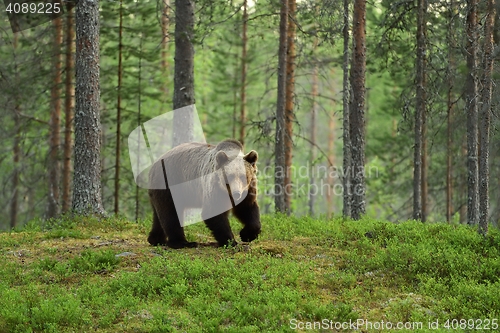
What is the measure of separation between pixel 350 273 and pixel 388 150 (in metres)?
Answer: 20.5

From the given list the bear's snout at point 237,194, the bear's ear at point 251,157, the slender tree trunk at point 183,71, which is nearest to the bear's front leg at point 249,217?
the bear's snout at point 237,194

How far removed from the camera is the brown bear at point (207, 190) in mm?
9625

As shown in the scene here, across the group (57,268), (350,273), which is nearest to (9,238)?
(57,268)

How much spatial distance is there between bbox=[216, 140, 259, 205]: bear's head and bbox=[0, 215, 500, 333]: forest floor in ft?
3.58

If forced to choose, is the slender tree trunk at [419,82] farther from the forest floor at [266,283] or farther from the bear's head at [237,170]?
the bear's head at [237,170]

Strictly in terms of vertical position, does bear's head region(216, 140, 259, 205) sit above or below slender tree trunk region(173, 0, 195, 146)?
below

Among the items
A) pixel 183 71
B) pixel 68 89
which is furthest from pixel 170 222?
pixel 68 89

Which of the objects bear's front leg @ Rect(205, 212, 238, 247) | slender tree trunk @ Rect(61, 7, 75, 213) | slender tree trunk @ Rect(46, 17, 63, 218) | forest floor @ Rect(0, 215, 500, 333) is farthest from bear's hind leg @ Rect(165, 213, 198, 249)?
slender tree trunk @ Rect(46, 17, 63, 218)

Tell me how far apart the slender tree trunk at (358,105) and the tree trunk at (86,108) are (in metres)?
6.48

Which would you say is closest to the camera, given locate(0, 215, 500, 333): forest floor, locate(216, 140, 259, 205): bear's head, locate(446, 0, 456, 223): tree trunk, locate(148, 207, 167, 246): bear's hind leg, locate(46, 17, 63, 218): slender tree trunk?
locate(0, 215, 500, 333): forest floor

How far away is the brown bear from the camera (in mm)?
9625

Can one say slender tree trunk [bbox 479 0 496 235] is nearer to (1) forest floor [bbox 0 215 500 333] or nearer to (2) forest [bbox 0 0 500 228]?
(2) forest [bbox 0 0 500 228]

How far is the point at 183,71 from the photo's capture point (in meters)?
15.0

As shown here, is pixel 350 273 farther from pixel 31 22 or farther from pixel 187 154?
pixel 31 22
